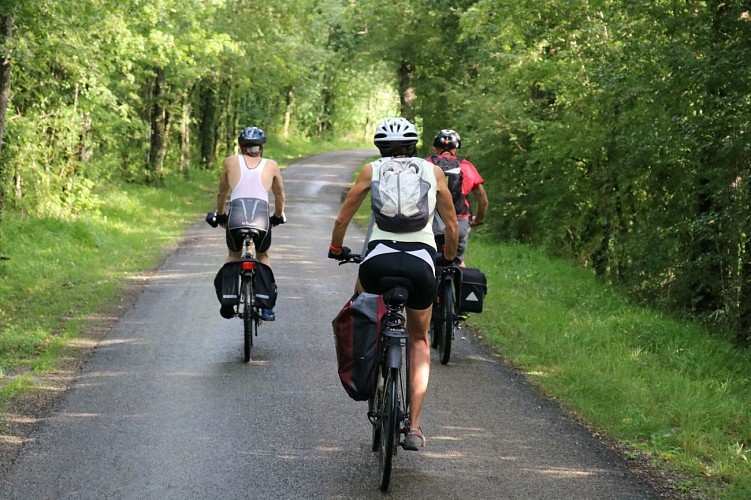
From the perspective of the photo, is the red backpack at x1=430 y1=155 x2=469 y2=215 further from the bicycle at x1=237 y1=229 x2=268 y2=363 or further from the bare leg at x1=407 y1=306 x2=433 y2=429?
the bare leg at x1=407 y1=306 x2=433 y2=429

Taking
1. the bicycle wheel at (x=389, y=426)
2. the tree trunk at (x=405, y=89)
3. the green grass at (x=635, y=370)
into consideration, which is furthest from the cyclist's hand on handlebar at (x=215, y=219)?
the tree trunk at (x=405, y=89)

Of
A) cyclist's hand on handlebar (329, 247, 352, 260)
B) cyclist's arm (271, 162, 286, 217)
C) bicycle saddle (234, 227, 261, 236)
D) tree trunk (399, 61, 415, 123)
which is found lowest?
bicycle saddle (234, 227, 261, 236)

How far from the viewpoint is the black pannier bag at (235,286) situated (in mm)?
8719

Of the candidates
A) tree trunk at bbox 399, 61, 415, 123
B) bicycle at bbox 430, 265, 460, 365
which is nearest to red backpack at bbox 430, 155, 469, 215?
bicycle at bbox 430, 265, 460, 365

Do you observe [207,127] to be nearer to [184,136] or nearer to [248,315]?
[184,136]

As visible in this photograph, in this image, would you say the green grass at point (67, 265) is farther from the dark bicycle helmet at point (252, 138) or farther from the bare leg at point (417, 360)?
the bare leg at point (417, 360)

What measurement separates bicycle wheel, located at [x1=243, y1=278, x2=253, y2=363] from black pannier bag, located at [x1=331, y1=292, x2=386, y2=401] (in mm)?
3073

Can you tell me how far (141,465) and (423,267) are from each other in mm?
2122

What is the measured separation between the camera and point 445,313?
8641 millimetres

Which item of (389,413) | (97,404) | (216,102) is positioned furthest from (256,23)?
(389,413)

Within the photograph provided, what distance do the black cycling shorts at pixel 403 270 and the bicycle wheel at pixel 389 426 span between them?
0.52 metres

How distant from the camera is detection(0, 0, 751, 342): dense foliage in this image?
10.8m

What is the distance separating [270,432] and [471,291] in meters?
3.04

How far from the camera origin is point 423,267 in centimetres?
544
